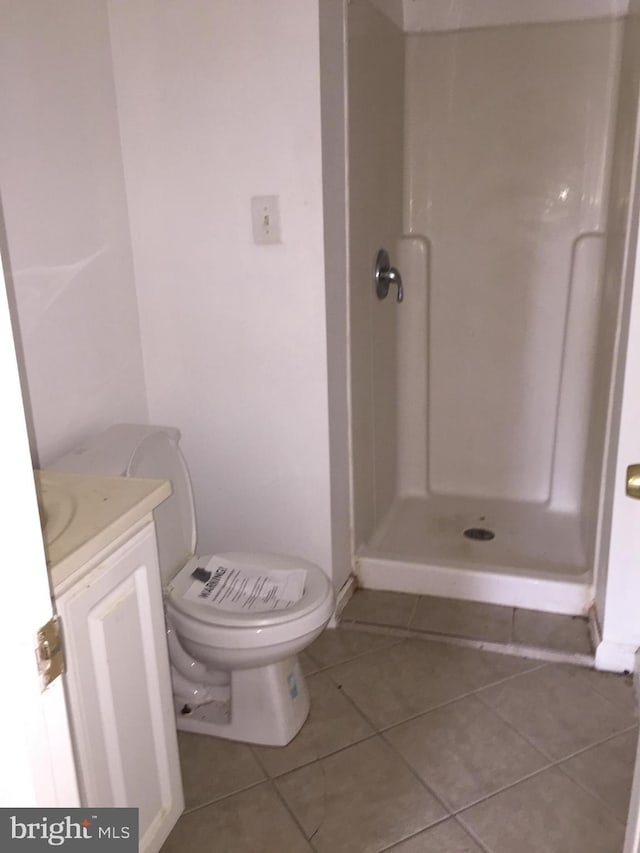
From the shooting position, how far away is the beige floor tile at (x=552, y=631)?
7.28 feet

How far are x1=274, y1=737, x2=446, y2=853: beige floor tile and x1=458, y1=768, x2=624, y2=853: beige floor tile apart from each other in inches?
4.3

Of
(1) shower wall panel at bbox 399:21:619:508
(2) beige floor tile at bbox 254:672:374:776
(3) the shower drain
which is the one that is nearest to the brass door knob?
(2) beige floor tile at bbox 254:672:374:776

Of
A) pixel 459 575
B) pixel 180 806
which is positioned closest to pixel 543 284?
pixel 459 575

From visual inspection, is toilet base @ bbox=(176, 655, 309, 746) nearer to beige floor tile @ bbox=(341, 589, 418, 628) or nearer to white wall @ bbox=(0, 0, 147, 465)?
beige floor tile @ bbox=(341, 589, 418, 628)

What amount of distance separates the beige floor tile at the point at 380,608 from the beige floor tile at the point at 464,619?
0.03 metres

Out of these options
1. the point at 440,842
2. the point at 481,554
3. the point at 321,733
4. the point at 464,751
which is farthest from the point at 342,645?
the point at 440,842

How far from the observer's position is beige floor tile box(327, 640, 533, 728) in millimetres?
2027

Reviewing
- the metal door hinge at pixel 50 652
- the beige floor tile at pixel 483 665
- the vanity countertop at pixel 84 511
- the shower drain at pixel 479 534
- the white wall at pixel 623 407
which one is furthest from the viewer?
the shower drain at pixel 479 534

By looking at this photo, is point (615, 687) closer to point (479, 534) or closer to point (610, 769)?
point (610, 769)

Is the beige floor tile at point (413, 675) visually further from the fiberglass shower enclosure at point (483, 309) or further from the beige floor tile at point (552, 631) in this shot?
the fiberglass shower enclosure at point (483, 309)

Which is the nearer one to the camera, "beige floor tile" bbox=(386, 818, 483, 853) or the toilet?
"beige floor tile" bbox=(386, 818, 483, 853)

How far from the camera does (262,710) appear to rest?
1.89 metres

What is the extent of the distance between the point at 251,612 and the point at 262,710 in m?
0.30

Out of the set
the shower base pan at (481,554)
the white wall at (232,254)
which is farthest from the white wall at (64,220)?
the shower base pan at (481,554)
